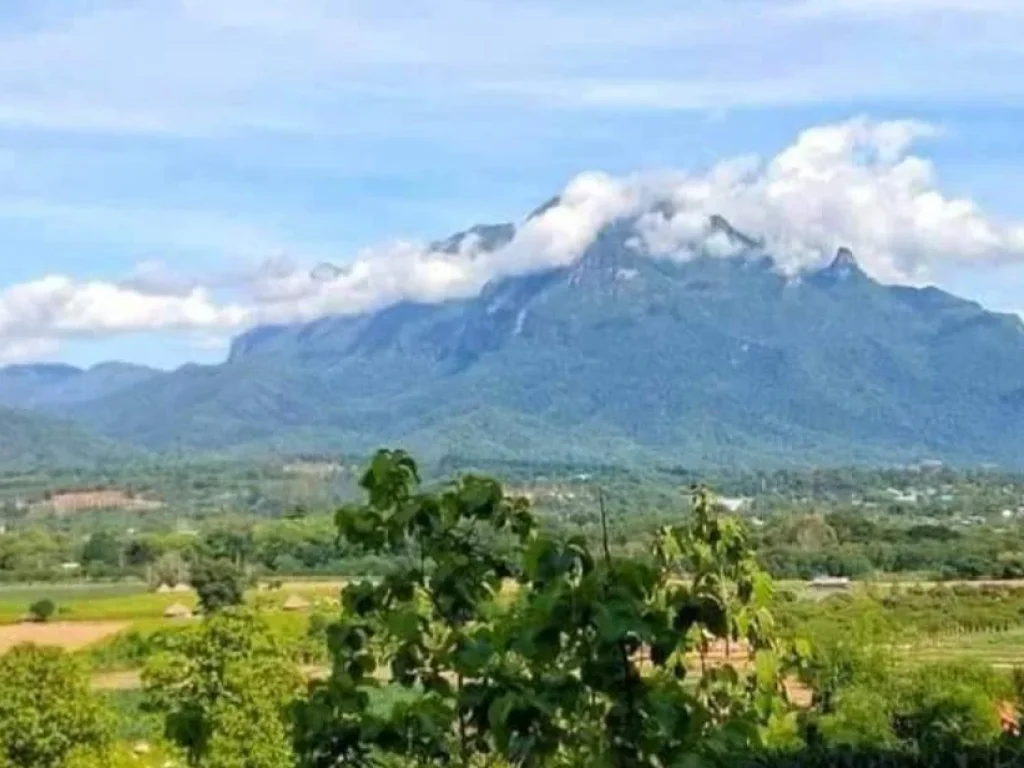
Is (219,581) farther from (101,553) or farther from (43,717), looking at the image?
(101,553)

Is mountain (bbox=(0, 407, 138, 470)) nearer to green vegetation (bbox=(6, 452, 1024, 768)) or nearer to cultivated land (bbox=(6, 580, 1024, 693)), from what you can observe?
cultivated land (bbox=(6, 580, 1024, 693))

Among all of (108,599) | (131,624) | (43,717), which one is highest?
(43,717)

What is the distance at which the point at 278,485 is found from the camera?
119 metres

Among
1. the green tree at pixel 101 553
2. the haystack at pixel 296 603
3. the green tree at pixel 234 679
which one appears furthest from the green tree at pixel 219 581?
the green tree at pixel 101 553

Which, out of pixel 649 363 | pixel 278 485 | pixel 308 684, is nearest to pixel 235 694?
pixel 308 684

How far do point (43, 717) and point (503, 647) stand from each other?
17408mm

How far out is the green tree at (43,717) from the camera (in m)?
18.7

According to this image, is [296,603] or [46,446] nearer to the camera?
[296,603]

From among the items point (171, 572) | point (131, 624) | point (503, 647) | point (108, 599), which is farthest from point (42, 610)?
point (503, 647)

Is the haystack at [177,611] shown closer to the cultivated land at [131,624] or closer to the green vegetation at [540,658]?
the cultivated land at [131,624]

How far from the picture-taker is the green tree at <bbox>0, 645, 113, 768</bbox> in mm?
18672

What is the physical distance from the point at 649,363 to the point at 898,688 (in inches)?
6825

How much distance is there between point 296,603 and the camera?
46.7 meters

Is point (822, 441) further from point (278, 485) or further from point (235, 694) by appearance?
Result: point (235, 694)
